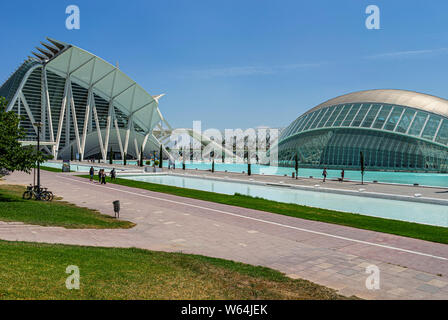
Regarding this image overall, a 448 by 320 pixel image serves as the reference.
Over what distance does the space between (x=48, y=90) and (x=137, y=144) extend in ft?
84.4

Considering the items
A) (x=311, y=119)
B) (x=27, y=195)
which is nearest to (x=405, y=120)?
(x=311, y=119)

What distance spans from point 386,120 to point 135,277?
177 feet

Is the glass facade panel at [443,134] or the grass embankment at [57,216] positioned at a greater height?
the glass facade panel at [443,134]

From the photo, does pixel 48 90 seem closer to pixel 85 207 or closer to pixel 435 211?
pixel 85 207

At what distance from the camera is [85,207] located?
17.6 m

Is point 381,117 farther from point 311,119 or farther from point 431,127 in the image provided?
point 311,119

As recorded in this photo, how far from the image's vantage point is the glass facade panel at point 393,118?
51.5 m

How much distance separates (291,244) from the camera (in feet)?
35.6

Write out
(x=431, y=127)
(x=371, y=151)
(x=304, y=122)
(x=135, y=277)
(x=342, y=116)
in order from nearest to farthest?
(x=135, y=277)
(x=431, y=127)
(x=371, y=151)
(x=342, y=116)
(x=304, y=122)

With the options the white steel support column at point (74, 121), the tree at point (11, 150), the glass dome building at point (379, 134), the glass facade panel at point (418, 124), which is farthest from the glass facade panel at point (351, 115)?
the white steel support column at point (74, 121)

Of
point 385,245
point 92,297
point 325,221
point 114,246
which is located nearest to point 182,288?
point 92,297

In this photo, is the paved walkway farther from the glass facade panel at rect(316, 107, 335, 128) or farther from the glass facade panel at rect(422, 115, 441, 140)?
the glass facade panel at rect(316, 107, 335, 128)

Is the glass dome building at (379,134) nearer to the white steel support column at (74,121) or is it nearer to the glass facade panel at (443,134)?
the glass facade panel at (443,134)
